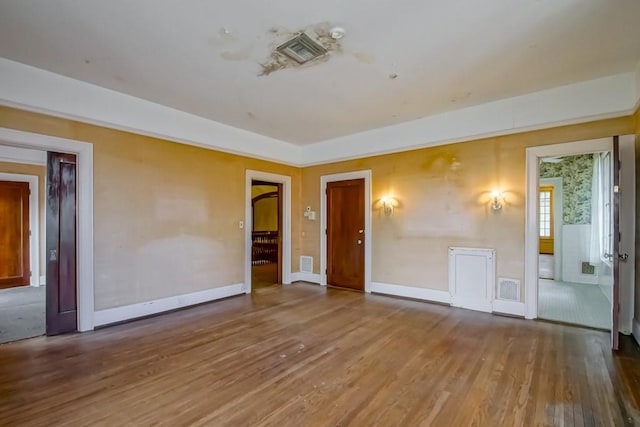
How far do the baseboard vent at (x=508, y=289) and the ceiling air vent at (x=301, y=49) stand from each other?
3.99m

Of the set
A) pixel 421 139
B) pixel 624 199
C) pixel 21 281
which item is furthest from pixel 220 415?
pixel 21 281

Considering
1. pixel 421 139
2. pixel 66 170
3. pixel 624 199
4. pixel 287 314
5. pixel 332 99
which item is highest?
pixel 332 99

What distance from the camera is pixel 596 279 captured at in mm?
6453

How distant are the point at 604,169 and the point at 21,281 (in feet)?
37.5

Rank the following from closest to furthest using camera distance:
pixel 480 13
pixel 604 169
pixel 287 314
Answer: pixel 480 13 → pixel 287 314 → pixel 604 169

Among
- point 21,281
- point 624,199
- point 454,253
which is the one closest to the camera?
point 624,199

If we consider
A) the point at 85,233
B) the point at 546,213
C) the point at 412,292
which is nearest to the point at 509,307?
the point at 412,292

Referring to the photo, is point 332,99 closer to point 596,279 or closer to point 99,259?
point 99,259

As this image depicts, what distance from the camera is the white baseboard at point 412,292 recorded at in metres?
5.00

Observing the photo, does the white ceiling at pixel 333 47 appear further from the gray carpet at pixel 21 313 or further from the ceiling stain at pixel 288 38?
the gray carpet at pixel 21 313

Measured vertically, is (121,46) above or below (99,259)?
above

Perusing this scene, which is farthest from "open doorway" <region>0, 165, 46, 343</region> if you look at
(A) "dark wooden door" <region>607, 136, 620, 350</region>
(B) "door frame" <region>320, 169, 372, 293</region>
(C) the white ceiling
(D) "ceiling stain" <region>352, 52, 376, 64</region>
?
(A) "dark wooden door" <region>607, 136, 620, 350</region>

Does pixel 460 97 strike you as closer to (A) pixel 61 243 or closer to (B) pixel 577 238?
(B) pixel 577 238

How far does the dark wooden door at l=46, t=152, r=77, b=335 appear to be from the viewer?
3.70 metres
